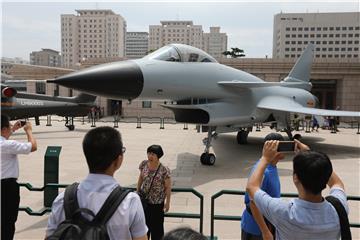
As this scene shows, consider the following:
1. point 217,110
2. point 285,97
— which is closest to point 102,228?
point 217,110

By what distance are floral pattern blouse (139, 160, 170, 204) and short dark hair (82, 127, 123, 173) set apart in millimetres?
2191

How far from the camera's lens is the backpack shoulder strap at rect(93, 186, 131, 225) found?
2.02 m

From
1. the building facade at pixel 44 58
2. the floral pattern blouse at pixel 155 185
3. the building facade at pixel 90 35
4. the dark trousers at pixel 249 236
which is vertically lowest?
the dark trousers at pixel 249 236

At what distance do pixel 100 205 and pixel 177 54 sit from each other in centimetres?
794

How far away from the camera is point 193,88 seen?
9945 mm

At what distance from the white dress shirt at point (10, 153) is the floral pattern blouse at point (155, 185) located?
4.72 feet

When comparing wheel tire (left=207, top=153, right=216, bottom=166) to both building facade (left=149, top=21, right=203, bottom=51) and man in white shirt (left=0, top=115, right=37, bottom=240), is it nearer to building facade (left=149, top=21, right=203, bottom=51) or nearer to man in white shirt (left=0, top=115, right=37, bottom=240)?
man in white shirt (left=0, top=115, right=37, bottom=240)

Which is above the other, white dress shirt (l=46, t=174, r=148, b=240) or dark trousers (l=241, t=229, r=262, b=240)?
white dress shirt (l=46, t=174, r=148, b=240)

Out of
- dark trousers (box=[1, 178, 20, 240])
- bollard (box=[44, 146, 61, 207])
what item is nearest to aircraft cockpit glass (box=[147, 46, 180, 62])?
A: bollard (box=[44, 146, 61, 207])

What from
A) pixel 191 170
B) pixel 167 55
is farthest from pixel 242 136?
pixel 167 55

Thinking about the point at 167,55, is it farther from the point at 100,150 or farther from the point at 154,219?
the point at 100,150

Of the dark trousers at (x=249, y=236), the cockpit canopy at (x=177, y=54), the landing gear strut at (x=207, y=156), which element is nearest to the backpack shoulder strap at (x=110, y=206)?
the dark trousers at (x=249, y=236)

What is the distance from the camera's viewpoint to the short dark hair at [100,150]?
2238mm

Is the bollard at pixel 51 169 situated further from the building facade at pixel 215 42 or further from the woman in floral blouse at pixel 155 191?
the building facade at pixel 215 42
